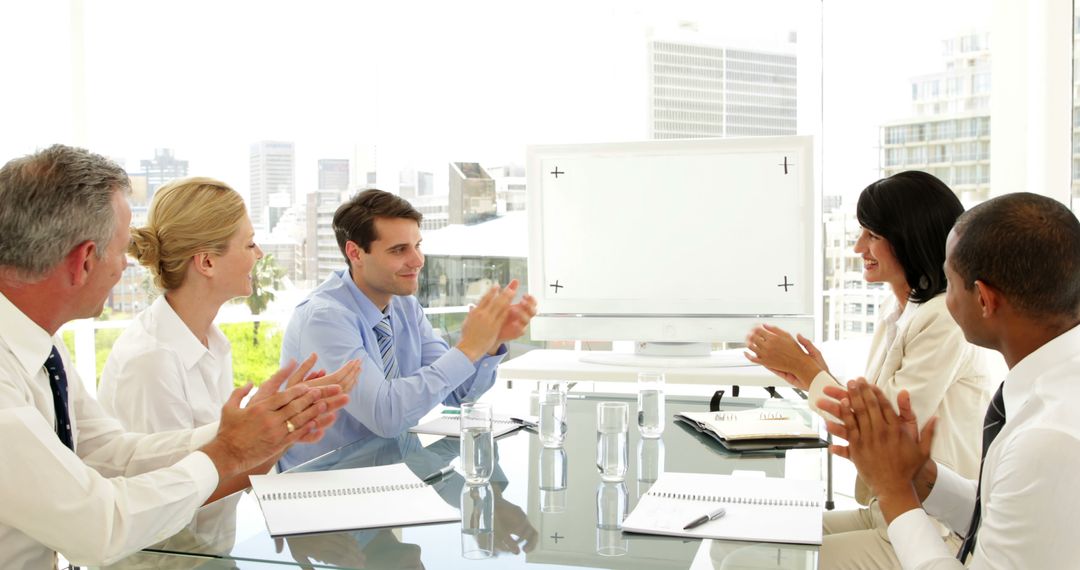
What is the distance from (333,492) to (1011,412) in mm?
1088

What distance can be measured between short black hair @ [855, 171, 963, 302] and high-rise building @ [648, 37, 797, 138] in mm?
2995

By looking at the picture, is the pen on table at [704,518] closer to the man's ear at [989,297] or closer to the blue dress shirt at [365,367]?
the man's ear at [989,297]

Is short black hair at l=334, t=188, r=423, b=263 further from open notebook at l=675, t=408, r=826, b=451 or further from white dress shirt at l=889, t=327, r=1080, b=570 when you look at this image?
white dress shirt at l=889, t=327, r=1080, b=570

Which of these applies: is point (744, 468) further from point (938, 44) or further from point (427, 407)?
point (938, 44)

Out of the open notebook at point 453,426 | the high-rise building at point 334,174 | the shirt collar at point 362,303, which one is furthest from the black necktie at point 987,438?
the high-rise building at point 334,174

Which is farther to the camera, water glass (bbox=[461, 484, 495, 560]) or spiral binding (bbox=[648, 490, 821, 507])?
spiral binding (bbox=[648, 490, 821, 507])

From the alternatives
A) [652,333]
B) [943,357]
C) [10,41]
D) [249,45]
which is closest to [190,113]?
[249,45]

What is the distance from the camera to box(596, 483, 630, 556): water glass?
1.36 m

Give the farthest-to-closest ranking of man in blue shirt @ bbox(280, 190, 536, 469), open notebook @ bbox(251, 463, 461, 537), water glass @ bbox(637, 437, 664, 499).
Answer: man in blue shirt @ bbox(280, 190, 536, 469) → water glass @ bbox(637, 437, 664, 499) → open notebook @ bbox(251, 463, 461, 537)

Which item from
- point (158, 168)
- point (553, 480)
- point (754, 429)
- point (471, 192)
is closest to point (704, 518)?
point (553, 480)

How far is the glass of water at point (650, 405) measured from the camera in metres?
2.04

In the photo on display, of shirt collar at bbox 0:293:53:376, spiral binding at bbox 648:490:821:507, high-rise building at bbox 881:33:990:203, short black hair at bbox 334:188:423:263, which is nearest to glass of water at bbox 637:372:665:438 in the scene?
spiral binding at bbox 648:490:821:507

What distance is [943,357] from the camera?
2018mm

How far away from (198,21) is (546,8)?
72.6 inches
